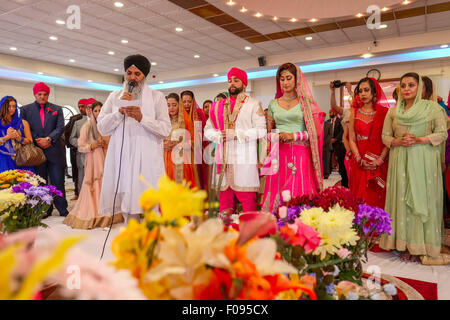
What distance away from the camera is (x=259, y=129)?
9.71ft

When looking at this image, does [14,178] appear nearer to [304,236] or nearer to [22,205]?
[22,205]

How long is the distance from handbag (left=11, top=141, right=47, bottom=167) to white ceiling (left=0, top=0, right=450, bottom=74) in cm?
354

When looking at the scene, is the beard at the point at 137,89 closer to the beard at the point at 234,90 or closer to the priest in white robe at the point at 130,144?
the priest in white robe at the point at 130,144

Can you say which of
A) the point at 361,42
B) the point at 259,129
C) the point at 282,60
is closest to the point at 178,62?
→ the point at 282,60

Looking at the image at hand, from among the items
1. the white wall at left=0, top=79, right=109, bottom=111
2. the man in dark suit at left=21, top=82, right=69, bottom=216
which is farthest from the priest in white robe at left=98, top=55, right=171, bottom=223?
the white wall at left=0, top=79, right=109, bottom=111

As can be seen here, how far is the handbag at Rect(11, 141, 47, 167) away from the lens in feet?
13.6

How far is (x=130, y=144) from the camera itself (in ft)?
7.97

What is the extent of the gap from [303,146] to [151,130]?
50.2 inches

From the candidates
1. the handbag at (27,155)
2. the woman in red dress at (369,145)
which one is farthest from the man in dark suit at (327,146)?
the handbag at (27,155)

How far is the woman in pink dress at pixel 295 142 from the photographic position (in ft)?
9.34

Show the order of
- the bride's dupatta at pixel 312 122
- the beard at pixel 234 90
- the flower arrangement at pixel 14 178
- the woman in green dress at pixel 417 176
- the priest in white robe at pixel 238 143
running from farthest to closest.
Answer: the beard at pixel 234 90 < the priest in white robe at pixel 238 143 < the bride's dupatta at pixel 312 122 < the woman in green dress at pixel 417 176 < the flower arrangement at pixel 14 178

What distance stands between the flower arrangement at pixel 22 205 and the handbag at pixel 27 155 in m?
2.65
